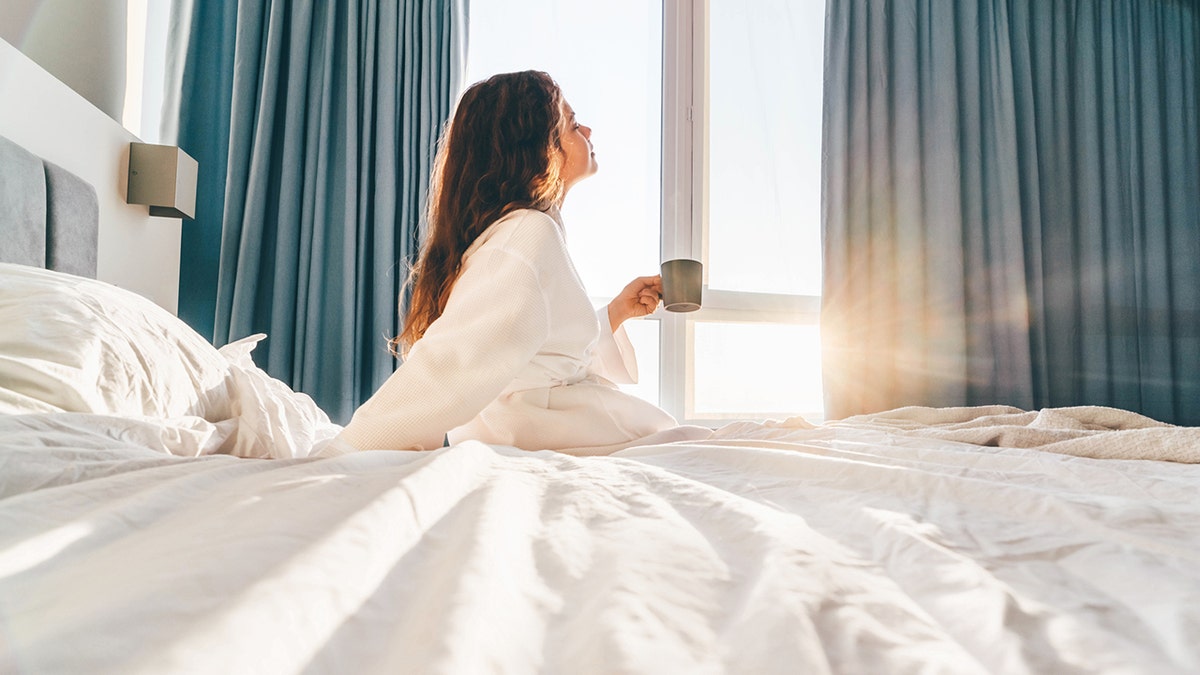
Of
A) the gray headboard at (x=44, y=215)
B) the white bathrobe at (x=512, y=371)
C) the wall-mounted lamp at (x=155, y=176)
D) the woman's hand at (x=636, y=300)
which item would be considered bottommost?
→ the white bathrobe at (x=512, y=371)

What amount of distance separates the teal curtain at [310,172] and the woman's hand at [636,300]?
903 mm

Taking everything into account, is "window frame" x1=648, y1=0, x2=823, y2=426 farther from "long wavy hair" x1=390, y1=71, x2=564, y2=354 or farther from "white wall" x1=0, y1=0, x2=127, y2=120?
"white wall" x1=0, y1=0, x2=127, y2=120

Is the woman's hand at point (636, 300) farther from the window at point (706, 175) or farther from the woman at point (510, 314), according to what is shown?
the window at point (706, 175)

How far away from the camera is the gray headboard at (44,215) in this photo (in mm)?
1114

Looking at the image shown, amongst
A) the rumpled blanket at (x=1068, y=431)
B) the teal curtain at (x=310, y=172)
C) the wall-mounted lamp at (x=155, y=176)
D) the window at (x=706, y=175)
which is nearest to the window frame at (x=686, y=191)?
the window at (x=706, y=175)

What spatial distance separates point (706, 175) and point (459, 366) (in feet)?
6.67

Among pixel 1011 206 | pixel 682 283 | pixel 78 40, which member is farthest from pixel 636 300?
pixel 1011 206

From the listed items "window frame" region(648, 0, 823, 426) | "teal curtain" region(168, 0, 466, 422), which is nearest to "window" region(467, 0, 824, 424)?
"window frame" region(648, 0, 823, 426)

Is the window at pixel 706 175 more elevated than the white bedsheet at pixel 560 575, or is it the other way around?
the window at pixel 706 175

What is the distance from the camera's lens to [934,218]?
278 centimetres

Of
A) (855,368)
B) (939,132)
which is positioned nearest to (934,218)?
(939,132)

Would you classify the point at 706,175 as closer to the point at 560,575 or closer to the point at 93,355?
the point at 93,355

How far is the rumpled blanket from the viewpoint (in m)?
0.89

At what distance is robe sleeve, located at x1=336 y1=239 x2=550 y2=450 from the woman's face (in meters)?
0.59
